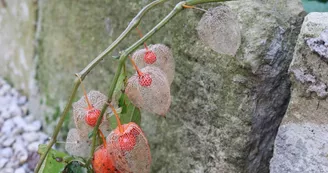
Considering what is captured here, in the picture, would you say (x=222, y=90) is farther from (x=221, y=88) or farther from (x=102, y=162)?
(x=102, y=162)

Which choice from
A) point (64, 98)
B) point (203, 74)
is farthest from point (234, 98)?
point (64, 98)

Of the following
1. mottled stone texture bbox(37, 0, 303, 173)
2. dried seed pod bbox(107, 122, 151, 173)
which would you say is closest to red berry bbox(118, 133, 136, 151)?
dried seed pod bbox(107, 122, 151, 173)

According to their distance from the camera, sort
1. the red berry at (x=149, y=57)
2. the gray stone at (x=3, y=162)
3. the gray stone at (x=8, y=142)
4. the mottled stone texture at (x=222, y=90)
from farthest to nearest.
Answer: the gray stone at (x=8, y=142)
the gray stone at (x=3, y=162)
the mottled stone texture at (x=222, y=90)
the red berry at (x=149, y=57)

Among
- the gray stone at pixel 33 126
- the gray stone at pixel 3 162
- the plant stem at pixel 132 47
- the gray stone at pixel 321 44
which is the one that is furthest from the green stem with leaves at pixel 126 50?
the gray stone at pixel 33 126

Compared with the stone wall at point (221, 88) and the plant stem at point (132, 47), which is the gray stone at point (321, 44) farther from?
the plant stem at point (132, 47)

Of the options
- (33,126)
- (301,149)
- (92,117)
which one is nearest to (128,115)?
(92,117)

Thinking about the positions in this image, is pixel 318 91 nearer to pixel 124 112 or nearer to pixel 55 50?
pixel 124 112
